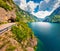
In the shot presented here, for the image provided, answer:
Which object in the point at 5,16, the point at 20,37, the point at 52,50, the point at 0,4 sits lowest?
the point at 52,50

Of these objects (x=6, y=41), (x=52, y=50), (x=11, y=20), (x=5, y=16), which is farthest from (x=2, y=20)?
(x=6, y=41)

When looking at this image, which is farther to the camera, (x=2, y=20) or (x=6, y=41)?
(x=2, y=20)

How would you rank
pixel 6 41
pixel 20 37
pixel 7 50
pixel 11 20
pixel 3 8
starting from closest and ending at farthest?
pixel 7 50 < pixel 6 41 < pixel 20 37 < pixel 3 8 < pixel 11 20

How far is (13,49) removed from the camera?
3238 cm

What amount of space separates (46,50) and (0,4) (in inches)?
1327

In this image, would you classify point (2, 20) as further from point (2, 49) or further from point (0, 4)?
point (2, 49)

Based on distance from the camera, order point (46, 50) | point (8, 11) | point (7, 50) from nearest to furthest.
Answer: point (7, 50) < point (46, 50) < point (8, 11)

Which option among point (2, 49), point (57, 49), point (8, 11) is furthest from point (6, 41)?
point (8, 11)

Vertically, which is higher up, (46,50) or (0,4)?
(0,4)

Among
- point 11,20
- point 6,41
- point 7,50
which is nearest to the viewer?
point 7,50

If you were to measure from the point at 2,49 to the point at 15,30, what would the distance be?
73.6ft

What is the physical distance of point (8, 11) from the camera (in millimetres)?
85250

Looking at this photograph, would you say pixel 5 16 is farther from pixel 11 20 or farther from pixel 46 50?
pixel 46 50

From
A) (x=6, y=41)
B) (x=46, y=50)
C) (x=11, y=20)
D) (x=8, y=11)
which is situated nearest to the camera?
(x=6, y=41)
